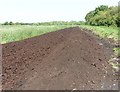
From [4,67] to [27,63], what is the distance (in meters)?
1.02

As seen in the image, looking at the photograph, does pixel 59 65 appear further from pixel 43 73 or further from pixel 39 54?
pixel 39 54

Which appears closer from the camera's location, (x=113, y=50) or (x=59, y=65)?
(x=59, y=65)

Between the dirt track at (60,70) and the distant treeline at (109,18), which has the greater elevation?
the distant treeline at (109,18)

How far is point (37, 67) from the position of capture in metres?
13.2

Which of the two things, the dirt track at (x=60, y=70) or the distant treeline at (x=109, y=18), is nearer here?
the dirt track at (x=60, y=70)

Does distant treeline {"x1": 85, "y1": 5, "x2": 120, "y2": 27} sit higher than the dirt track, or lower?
higher

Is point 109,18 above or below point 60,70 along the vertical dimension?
above

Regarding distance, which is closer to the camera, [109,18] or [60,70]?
[60,70]

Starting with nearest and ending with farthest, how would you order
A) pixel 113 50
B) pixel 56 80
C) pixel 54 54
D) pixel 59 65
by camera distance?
1. pixel 56 80
2. pixel 59 65
3. pixel 54 54
4. pixel 113 50

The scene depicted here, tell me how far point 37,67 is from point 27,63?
141cm

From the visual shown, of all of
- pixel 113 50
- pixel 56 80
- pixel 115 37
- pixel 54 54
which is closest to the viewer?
pixel 56 80

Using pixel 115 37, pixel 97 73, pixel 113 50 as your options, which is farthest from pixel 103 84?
pixel 115 37

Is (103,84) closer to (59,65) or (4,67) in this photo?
(59,65)

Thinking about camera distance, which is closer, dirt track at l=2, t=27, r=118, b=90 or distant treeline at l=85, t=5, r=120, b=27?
dirt track at l=2, t=27, r=118, b=90
